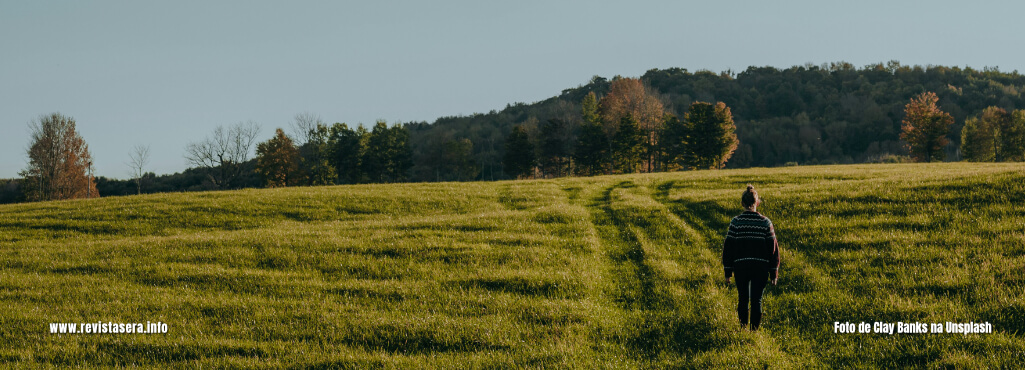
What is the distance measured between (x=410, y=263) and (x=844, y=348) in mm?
11215

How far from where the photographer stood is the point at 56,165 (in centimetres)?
7838

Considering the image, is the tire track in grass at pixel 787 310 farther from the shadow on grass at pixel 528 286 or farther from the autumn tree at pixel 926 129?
the autumn tree at pixel 926 129

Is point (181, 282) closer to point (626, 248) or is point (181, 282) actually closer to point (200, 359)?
point (200, 359)

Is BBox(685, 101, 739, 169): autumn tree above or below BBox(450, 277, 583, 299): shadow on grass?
above

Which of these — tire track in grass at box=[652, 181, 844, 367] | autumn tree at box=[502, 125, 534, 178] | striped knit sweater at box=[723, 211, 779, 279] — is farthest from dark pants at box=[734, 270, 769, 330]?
autumn tree at box=[502, 125, 534, 178]

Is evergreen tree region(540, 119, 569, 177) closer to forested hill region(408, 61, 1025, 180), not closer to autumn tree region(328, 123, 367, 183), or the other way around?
forested hill region(408, 61, 1025, 180)

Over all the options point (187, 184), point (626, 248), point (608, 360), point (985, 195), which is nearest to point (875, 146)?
point (985, 195)

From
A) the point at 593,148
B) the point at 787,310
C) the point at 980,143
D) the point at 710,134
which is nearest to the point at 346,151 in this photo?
the point at 593,148

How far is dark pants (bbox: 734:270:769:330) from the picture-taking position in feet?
30.4

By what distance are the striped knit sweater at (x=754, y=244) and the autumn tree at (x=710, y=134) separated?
74.4 meters

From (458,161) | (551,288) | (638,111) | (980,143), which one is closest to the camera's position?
(551,288)

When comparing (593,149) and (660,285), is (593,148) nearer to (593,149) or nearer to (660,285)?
(593,149)

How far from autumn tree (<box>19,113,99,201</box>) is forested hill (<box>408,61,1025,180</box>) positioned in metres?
58.1

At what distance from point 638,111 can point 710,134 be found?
18.1m
